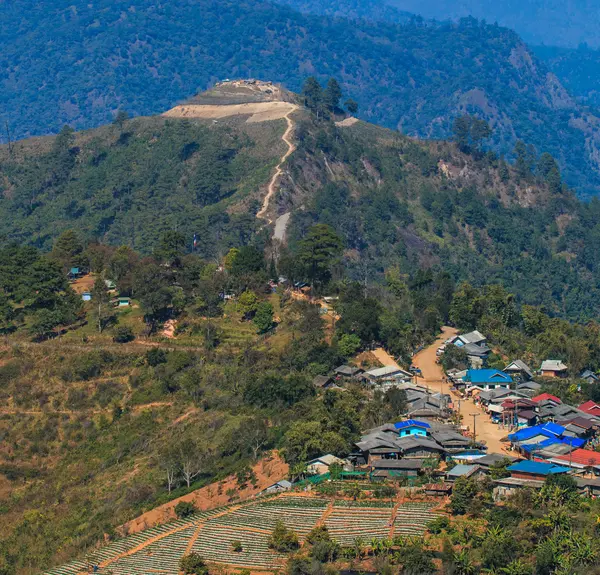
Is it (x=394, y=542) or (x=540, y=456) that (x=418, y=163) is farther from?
(x=394, y=542)

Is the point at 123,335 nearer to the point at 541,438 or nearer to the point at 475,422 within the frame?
the point at 475,422

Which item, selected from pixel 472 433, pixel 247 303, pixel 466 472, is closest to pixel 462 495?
pixel 466 472

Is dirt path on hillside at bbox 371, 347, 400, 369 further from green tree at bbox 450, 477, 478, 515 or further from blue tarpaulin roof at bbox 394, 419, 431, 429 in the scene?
green tree at bbox 450, 477, 478, 515

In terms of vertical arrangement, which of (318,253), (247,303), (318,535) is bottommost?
(318,535)

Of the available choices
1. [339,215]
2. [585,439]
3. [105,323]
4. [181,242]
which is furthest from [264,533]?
[339,215]

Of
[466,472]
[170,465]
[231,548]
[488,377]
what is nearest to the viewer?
[231,548]

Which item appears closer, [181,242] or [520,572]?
Result: [520,572]

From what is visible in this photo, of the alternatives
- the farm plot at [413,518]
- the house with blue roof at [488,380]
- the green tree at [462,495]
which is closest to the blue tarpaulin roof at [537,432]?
the green tree at [462,495]
